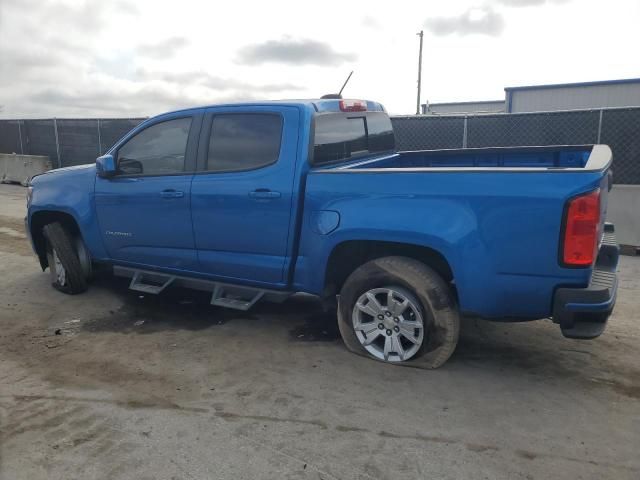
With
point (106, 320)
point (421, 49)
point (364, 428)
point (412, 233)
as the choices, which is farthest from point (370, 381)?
point (421, 49)

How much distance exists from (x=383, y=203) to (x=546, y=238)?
1.05 meters

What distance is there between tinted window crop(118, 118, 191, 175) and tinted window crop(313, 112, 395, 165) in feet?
4.07

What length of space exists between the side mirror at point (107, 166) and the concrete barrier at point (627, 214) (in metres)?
6.62

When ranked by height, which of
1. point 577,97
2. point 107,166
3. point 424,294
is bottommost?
point 424,294

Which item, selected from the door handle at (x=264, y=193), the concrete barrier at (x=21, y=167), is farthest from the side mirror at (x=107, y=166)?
the concrete barrier at (x=21, y=167)

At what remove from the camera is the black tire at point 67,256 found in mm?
5445

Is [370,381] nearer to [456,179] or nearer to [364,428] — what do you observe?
[364,428]

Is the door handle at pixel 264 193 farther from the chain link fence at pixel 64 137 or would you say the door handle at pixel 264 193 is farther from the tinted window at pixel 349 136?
the chain link fence at pixel 64 137

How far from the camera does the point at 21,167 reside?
55.3 ft

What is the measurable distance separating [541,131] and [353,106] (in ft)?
19.3

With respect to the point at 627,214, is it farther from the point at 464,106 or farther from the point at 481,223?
the point at 464,106

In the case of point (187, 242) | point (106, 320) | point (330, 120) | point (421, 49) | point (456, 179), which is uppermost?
point (421, 49)

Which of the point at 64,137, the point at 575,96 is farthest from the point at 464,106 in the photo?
the point at 64,137

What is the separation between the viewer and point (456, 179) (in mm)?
3295
